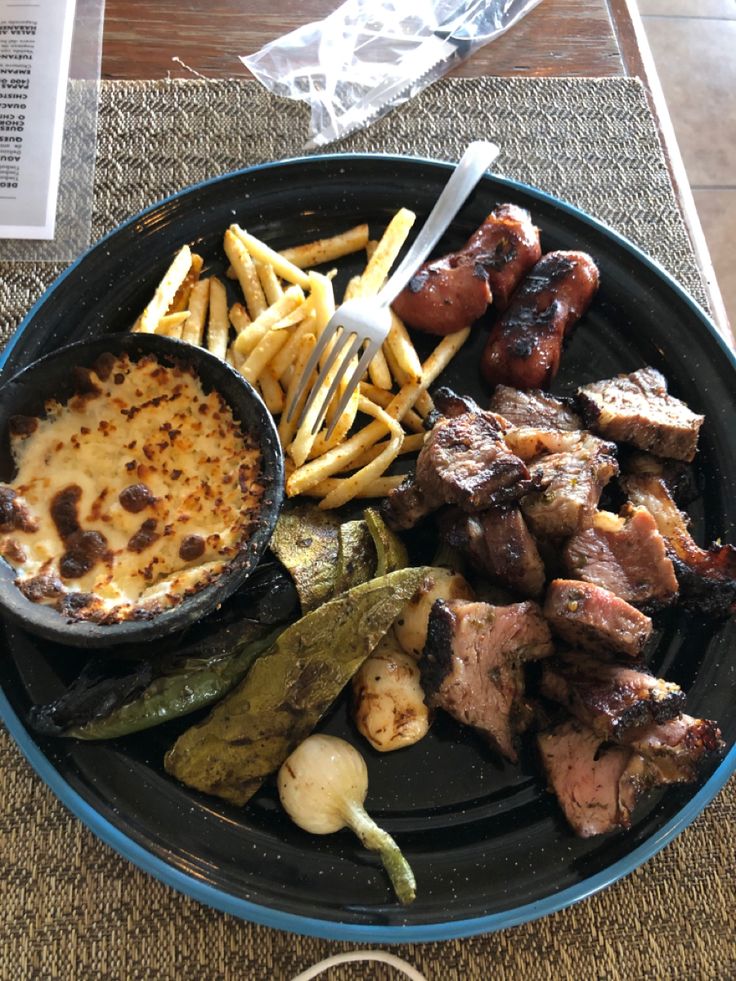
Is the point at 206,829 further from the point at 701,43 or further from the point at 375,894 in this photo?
the point at 701,43

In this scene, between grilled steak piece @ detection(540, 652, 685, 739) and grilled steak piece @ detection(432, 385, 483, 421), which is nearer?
grilled steak piece @ detection(540, 652, 685, 739)

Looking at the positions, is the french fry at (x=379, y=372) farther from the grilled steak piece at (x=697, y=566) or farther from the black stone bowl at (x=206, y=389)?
the grilled steak piece at (x=697, y=566)

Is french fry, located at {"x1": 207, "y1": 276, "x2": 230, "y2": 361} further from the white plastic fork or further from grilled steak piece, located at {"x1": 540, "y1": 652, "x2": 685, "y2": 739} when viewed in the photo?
grilled steak piece, located at {"x1": 540, "y1": 652, "x2": 685, "y2": 739}

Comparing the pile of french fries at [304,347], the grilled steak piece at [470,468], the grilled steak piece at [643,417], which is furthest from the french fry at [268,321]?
the grilled steak piece at [643,417]

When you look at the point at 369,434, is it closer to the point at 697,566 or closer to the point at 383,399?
the point at 383,399

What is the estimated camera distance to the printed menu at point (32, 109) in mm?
3051

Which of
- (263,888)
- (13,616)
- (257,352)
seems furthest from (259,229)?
(263,888)

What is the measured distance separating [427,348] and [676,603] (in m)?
1.11

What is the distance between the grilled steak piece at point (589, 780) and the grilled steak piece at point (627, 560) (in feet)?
1.26

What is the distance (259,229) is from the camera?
2.85 metres

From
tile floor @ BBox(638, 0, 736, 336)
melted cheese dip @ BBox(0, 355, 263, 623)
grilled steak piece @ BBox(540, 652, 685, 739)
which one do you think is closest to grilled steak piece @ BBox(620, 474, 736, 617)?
grilled steak piece @ BBox(540, 652, 685, 739)

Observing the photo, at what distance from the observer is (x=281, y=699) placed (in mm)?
2131

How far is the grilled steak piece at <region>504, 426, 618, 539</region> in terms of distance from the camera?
7.45 ft

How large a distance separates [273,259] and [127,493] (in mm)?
929
